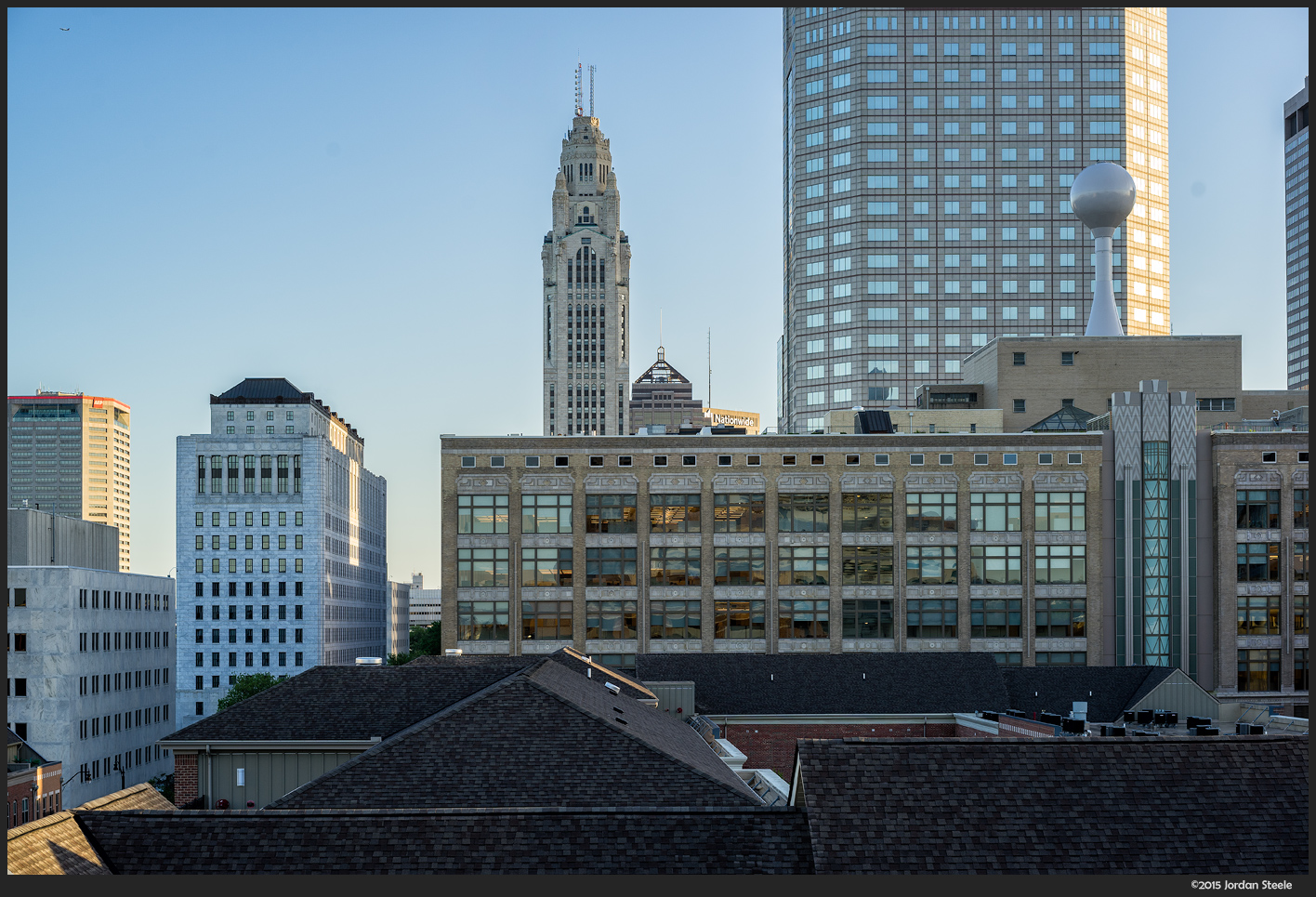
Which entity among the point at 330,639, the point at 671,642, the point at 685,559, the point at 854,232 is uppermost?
the point at 854,232

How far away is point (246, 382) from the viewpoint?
198000 mm

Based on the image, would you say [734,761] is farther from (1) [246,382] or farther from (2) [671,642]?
(1) [246,382]

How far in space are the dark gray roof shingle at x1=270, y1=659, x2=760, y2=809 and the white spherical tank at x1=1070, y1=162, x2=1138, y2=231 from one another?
88614 mm

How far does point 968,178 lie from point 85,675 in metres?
123

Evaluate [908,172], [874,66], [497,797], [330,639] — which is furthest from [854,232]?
[497,797]

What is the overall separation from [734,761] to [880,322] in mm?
123997

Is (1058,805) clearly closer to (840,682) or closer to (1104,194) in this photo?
(840,682)

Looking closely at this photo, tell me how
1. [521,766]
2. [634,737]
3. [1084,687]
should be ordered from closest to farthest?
[521,766]
[634,737]
[1084,687]

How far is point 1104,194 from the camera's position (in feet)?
346

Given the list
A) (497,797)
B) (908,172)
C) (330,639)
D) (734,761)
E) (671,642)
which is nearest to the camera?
(497,797)

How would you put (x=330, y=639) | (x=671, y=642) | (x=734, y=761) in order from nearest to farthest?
(x=734, y=761) → (x=671, y=642) → (x=330, y=639)

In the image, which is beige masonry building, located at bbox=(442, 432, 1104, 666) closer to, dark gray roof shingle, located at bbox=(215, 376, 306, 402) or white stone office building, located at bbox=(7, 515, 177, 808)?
white stone office building, located at bbox=(7, 515, 177, 808)

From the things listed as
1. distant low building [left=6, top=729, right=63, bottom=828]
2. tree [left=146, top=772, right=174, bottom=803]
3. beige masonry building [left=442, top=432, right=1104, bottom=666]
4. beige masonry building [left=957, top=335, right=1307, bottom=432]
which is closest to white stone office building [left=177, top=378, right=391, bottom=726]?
tree [left=146, top=772, right=174, bottom=803]

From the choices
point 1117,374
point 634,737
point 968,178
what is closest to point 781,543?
point 1117,374
